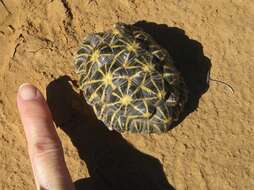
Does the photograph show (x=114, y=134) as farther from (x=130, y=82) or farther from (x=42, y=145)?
(x=42, y=145)

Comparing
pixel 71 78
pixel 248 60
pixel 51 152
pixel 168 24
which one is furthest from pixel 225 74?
pixel 51 152

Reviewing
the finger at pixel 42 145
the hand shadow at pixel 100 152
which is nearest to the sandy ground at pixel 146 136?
the hand shadow at pixel 100 152

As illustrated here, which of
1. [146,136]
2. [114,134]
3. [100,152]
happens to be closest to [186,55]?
[146,136]

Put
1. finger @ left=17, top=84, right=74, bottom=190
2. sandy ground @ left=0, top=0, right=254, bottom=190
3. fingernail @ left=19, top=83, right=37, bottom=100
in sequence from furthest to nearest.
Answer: sandy ground @ left=0, top=0, right=254, bottom=190 < fingernail @ left=19, top=83, right=37, bottom=100 < finger @ left=17, top=84, right=74, bottom=190

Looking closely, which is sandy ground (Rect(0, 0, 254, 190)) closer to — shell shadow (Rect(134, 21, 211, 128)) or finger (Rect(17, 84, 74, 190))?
shell shadow (Rect(134, 21, 211, 128))

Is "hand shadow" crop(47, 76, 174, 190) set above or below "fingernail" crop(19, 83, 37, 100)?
below

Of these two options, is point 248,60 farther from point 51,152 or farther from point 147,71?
point 51,152

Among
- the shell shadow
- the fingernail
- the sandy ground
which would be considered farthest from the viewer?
the shell shadow

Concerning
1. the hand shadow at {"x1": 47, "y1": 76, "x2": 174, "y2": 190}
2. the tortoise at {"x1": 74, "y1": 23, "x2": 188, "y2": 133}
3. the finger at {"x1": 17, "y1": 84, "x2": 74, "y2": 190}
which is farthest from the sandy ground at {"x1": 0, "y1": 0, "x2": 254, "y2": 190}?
the finger at {"x1": 17, "y1": 84, "x2": 74, "y2": 190}
